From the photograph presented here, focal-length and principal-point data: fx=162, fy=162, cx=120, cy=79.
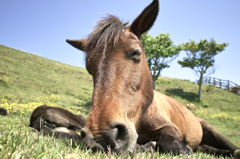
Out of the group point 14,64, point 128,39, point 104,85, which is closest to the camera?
point 104,85

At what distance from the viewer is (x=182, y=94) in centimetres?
2736

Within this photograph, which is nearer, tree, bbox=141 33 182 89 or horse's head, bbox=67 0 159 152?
horse's head, bbox=67 0 159 152

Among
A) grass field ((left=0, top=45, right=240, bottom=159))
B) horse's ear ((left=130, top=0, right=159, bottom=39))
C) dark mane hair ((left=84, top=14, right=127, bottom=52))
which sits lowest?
grass field ((left=0, top=45, right=240, bottom=159))

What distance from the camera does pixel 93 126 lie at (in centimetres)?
166

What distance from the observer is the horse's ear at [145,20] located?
2.83m

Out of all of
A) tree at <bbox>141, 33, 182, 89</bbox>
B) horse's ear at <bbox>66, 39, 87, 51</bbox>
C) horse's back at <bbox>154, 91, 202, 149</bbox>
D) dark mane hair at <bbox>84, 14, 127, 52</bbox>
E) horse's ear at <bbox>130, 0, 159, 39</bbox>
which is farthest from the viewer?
tree at <bbox>141, 33, 182, 89</bbox>

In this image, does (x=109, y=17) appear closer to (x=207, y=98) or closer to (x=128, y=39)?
(x=128, y=39)

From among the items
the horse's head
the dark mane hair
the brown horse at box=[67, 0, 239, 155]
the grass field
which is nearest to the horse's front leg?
the brown horse at box=[67, 0, 239, 155]

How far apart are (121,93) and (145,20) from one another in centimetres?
163

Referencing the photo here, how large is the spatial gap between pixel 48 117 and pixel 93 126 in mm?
2501

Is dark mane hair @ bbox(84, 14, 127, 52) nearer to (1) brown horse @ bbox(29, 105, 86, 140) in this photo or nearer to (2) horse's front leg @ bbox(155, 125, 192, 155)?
(2) horse's front leg @ bbox(155, 125, 192, 155)

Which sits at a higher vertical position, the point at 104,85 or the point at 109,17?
the point at 109,17

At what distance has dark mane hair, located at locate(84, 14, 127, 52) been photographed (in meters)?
2.42

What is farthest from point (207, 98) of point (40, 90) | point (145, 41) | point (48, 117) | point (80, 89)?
point (48, 117)
